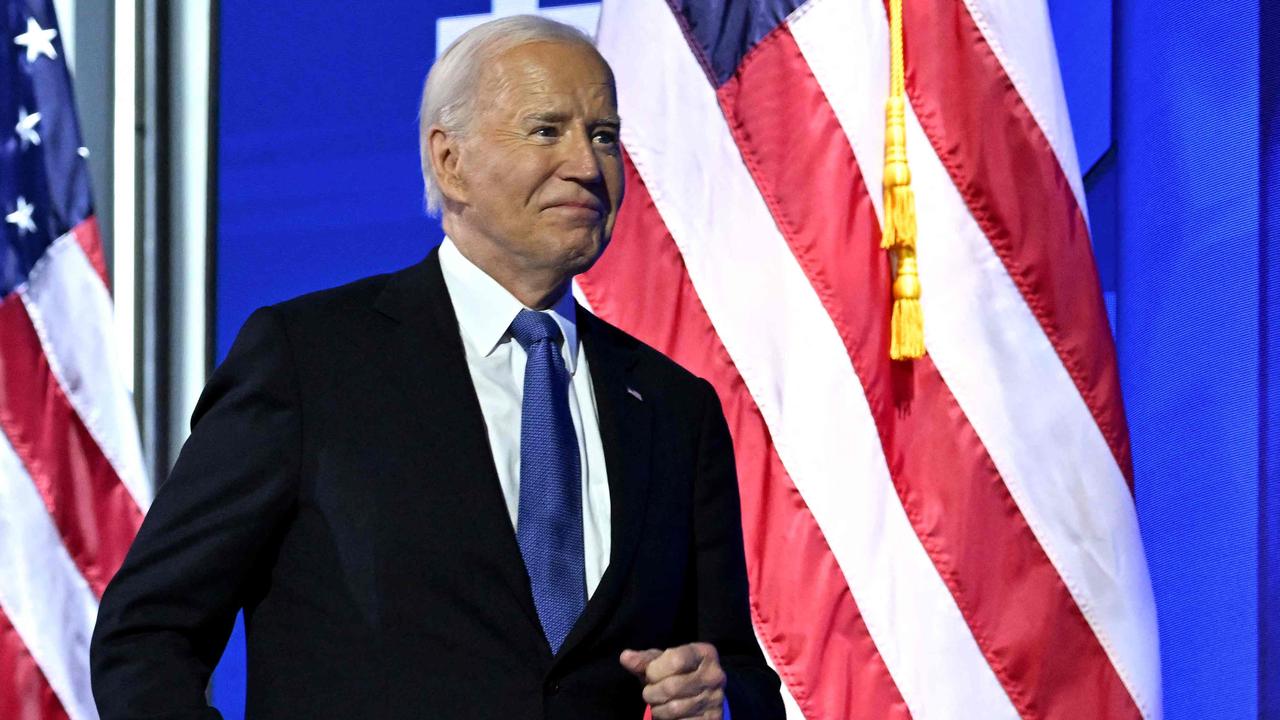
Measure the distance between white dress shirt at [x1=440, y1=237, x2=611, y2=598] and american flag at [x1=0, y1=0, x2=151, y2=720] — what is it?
42.0 inches

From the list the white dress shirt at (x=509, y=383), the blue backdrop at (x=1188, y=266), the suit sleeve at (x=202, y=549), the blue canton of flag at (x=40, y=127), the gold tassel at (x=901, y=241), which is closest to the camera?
the suit sleeve at (x=202, y=549)

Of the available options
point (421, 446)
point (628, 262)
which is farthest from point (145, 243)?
point (421, 446)

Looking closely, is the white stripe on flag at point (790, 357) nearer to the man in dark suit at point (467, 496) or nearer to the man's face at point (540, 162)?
the man in dark suit at point (467, 496)

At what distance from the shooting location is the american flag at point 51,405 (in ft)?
6.73

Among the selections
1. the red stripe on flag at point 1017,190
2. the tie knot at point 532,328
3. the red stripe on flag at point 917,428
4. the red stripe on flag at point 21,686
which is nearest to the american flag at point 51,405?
the red stripe on flag at point 21,686

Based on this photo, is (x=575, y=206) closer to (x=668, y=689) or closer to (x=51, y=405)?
(x=668, y=689)

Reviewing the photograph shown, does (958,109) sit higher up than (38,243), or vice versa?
(958,109)

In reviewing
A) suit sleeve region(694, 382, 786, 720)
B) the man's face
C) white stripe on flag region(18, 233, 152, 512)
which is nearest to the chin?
the man's face

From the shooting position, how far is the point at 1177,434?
85.4 inches

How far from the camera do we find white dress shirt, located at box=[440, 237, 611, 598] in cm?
117

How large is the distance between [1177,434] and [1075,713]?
1.68 feet

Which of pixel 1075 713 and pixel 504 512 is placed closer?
pixel 504 512

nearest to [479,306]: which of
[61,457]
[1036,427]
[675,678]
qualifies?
[675,678]

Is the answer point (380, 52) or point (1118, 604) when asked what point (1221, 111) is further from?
point (380, 52)
